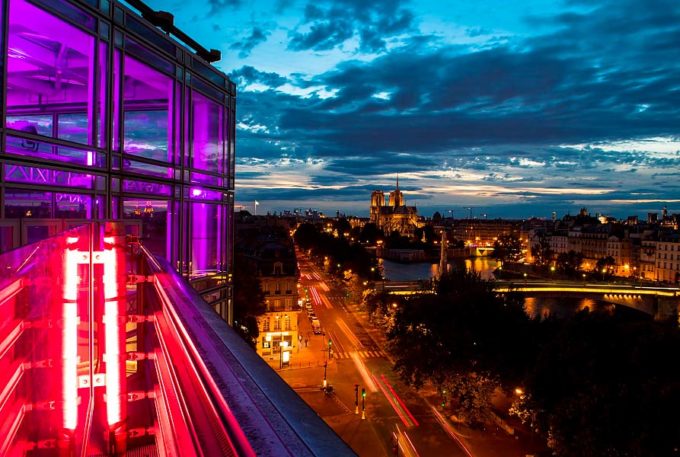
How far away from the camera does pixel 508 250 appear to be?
117 metres

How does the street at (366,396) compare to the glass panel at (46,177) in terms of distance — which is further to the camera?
the street at (366,396)

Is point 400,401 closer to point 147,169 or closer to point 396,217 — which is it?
point 147,169

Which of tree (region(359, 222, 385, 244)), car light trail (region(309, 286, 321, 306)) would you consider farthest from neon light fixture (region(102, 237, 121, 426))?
tree (region(359, 222, 385, 244))

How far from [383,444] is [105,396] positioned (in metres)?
17.0

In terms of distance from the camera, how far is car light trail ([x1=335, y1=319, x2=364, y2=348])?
33.2 m

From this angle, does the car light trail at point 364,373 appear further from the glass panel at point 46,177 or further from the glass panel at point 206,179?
the glass panel at point 46,177

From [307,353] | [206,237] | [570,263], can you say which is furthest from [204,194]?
[570,263]

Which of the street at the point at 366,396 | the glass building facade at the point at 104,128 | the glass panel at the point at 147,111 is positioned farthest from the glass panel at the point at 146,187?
the street at the point at 366,396

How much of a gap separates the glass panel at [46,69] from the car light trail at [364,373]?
823 inches

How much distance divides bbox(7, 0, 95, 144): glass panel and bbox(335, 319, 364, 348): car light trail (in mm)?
28477

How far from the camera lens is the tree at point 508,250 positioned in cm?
11238

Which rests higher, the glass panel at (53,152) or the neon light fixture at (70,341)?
the glass panel at (53,152)

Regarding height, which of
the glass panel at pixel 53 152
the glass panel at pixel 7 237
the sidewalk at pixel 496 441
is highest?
the glass panel at pixel 53 152

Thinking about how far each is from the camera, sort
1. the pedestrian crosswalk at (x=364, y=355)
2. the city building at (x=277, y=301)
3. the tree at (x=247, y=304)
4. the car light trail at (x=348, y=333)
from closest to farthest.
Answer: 1. the tree at (x=247, y=304)
2. the pedestrian crosswalk at (x=364, y=355)
3. the city building at (x=277, y=301)
4. the car light trail at (x=348, y=333)
